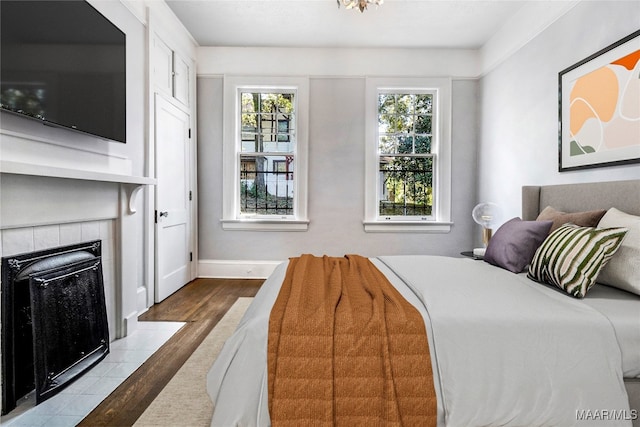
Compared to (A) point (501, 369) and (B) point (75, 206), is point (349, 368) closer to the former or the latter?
(A) point (501, 369)

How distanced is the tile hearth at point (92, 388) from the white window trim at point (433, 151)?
2660 mm

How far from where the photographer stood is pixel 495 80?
13.0 feet

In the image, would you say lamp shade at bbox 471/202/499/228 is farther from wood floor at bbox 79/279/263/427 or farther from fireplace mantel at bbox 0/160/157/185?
fireplace mantel at bbox 0/160/157/185

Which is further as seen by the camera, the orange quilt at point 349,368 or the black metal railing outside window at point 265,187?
the black metal railing outside window at point 265,187

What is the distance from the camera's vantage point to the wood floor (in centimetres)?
168

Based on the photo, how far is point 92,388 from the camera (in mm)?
1881

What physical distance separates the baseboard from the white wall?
2752 mm

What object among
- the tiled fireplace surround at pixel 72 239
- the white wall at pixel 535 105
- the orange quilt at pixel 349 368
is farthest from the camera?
the white wall at pixel 535 105

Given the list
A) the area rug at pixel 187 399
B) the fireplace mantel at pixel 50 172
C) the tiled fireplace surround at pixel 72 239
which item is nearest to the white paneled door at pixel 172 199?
the tiled fireplace surround at pixel 72 239

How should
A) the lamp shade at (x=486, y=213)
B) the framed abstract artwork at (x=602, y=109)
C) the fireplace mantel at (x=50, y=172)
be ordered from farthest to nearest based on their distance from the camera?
the lamp shade at (x=486, y=213)
the framed abstract artwork at (x=602, y=109)
the fireplace mantel at (x=50, y=172)

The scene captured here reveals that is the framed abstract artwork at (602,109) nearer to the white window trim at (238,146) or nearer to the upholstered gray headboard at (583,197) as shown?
the upholstered gray headboard at (583,197)

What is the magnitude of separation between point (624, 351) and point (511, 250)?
2.98ft

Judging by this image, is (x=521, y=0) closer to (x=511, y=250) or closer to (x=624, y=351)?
(x=511, y=250)

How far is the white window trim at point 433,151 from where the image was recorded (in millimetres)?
4328
